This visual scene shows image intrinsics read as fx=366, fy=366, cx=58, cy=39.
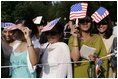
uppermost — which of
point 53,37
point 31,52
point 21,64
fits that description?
point 53,37

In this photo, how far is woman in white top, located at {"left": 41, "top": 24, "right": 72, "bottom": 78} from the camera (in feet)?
12.0

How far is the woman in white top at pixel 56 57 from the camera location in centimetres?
366

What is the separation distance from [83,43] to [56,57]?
39cm

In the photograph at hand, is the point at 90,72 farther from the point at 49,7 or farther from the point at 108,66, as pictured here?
the point at 49,7

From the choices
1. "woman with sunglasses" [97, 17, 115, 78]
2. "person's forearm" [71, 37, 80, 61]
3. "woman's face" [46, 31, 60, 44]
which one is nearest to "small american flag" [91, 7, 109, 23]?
"woman with sunglasses" [97, 17, 115, 78]

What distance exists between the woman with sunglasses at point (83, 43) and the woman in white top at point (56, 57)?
0.13m

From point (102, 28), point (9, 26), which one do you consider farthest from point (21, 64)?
point (102, 28)

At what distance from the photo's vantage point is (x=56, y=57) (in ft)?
12.0

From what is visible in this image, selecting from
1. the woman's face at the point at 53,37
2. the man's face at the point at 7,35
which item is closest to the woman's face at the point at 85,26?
the woman's face at the point at 53,37

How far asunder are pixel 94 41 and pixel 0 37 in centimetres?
103

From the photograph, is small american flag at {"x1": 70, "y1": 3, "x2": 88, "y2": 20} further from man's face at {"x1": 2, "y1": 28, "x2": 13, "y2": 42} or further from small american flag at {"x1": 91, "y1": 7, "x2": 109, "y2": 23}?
man's face at {"x1": 2, "y1": 28, "x2": 13, "y2": 42}

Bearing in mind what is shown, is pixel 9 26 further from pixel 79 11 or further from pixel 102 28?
pixel 102 28

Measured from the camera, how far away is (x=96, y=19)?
421 centimetres

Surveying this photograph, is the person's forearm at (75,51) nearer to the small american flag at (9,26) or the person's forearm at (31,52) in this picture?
the person's forearm at (31,52)
